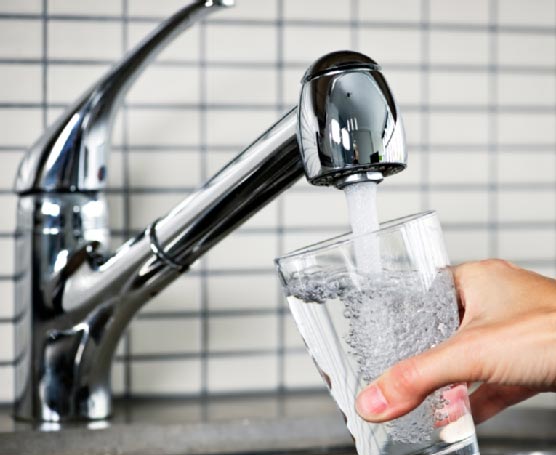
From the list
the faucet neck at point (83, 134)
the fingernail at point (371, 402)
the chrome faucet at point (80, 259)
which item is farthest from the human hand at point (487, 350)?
the faucet neck at point (83, 134)

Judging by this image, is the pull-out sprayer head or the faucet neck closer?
the pull-out sprayer head

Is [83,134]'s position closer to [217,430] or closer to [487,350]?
[217,430]

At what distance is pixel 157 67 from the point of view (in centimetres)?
111

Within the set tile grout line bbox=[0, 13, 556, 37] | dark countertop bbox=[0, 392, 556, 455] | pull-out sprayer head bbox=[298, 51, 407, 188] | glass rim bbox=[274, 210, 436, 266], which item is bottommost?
dark countertop bbox=[0, 392, 556, 455]

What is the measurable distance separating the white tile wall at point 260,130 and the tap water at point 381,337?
507mm

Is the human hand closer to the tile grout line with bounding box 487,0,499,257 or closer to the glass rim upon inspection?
the glass rim

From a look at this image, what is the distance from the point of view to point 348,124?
2.11 feet

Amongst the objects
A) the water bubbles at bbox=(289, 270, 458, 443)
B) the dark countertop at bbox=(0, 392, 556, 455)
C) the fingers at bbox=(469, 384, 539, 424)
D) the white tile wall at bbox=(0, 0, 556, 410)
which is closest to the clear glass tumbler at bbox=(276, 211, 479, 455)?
the water bubbles at bbox=(289, 270, 458, 443)

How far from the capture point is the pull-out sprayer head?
2.09 feet

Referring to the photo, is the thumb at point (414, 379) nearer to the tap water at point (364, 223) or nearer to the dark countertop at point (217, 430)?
the tap water at point (364, 223)

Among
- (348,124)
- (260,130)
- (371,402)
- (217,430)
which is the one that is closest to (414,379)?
(371,402)

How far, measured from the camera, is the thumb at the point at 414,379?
0.56m

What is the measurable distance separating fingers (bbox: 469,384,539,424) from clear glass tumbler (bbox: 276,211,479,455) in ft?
0.57

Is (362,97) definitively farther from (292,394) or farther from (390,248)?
Answer: (292,394)
